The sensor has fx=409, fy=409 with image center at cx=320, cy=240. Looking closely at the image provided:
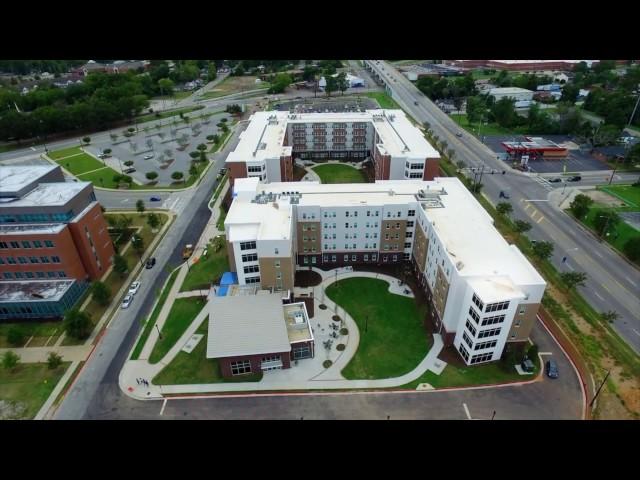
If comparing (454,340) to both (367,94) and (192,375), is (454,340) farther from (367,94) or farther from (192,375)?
(367,94)

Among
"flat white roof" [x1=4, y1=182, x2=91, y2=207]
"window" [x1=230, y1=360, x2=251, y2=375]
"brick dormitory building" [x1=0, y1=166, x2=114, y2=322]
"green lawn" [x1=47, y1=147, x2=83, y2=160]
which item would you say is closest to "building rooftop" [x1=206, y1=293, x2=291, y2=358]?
"window" [x1=230, y1=360, x2=251, y2=375]

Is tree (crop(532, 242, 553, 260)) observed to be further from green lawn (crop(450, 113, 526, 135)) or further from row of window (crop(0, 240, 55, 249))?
green lawn (crop(450, 113, 526, 135))

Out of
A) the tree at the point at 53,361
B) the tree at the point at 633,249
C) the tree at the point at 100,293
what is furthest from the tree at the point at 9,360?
the tree at the point at 633,249

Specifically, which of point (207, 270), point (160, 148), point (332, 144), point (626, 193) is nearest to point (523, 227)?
point (626, 193)

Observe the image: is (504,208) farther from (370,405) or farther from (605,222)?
(370,405)

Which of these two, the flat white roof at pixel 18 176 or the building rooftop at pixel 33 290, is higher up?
the flat white roof at pixel 18 176

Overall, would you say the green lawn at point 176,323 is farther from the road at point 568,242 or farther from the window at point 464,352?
the road at point 568,242
